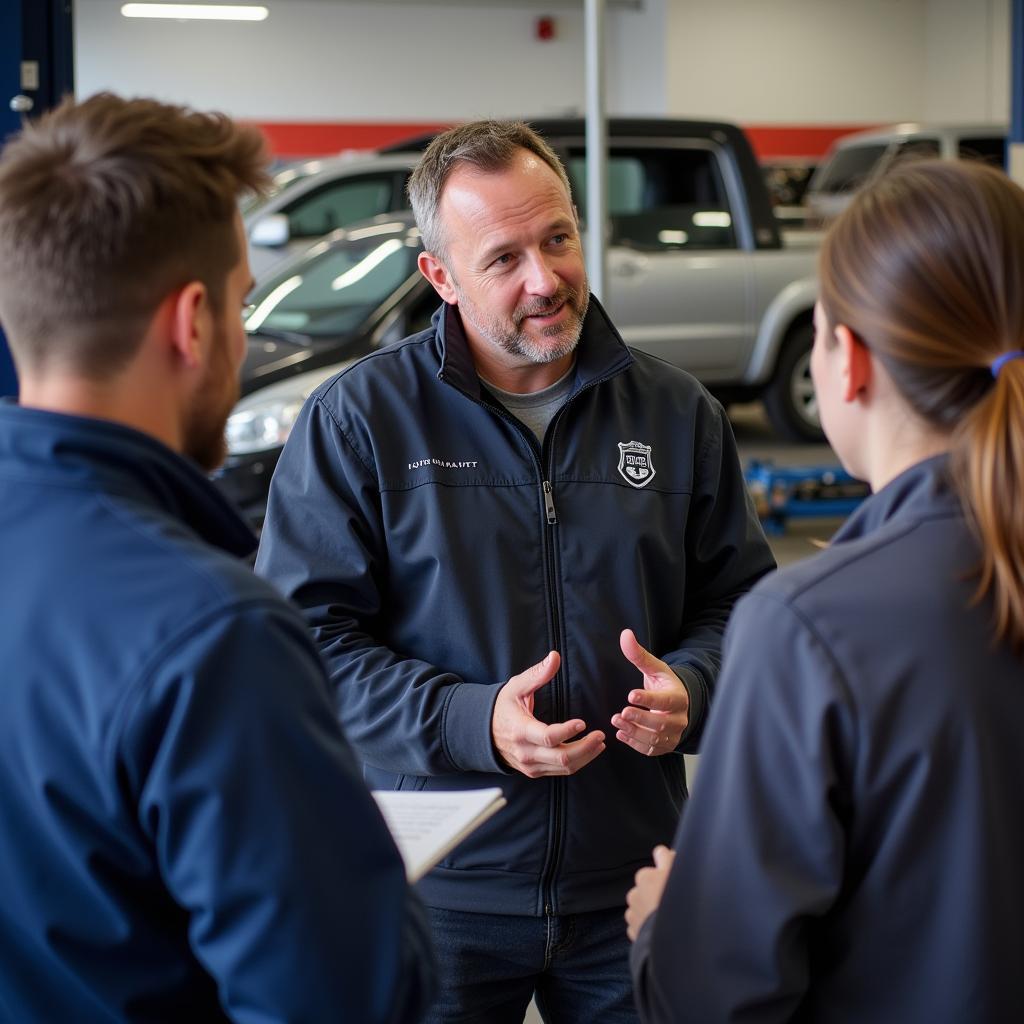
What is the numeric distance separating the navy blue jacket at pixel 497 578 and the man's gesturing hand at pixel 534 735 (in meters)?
0.03

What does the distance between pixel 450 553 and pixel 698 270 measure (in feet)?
23.2

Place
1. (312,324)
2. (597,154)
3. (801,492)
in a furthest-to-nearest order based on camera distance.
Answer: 1. (801,492)
2. (312,324)
3. (597,154)

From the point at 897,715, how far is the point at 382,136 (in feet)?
54.8

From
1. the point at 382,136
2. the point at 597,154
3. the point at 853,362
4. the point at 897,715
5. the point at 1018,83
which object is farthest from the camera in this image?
the point at 382,136

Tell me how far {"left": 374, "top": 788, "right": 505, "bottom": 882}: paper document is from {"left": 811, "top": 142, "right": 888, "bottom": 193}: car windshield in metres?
11.4

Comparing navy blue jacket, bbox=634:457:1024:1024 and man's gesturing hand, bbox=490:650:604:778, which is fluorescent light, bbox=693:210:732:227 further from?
navy blue jacket, bbox=634:457:1024:1024

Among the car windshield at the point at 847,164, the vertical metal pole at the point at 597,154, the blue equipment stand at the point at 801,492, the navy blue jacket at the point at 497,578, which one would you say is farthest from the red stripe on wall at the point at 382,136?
the navy blue jacket at the point at 497,578

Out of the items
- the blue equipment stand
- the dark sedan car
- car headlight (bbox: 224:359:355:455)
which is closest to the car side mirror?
the dark sedan car

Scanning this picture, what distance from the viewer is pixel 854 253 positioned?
4.08 ft

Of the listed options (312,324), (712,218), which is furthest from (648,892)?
(712,218)

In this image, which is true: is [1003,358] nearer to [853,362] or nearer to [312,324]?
[853,362]

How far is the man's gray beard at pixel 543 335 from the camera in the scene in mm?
1993

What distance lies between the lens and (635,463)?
1.97 m

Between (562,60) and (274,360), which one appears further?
(562,60)
